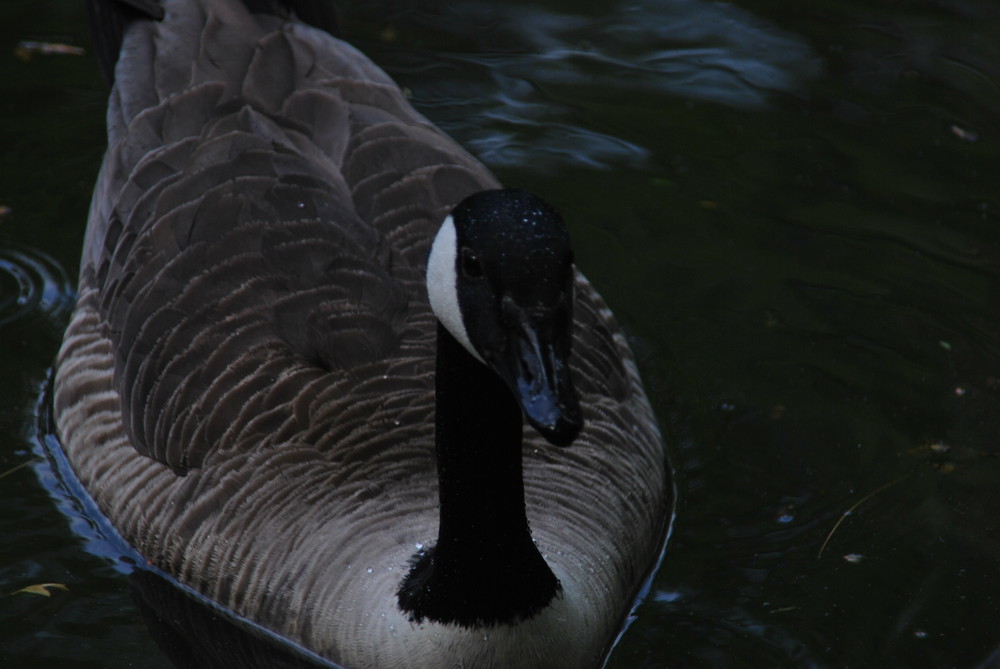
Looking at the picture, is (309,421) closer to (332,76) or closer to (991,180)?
(332,76)

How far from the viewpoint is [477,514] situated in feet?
16.3

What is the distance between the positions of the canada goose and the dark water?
1.22 ft

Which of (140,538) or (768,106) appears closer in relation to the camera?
(140,538)

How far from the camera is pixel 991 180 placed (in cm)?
866

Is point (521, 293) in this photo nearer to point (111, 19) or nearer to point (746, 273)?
point (746, 273)

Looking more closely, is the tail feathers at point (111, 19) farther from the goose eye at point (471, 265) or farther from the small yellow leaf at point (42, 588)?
the goose eye at point (471, 265)

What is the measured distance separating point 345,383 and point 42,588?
64.6 inches

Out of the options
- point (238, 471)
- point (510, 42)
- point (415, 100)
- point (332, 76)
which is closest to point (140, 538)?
point (238, 471)

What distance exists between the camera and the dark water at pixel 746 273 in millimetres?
5961

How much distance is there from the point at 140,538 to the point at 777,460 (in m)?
2.98

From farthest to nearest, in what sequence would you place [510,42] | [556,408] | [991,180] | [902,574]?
[510,42]
[991,180]
[902,574]
[556,408]

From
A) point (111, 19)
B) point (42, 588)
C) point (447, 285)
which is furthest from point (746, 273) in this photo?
point (42, 588)

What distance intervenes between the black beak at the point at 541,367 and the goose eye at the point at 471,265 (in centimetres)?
16

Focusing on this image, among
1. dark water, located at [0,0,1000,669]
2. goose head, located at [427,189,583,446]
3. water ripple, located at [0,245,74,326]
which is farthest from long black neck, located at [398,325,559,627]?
water ripple, located at [0,245,74,326]
